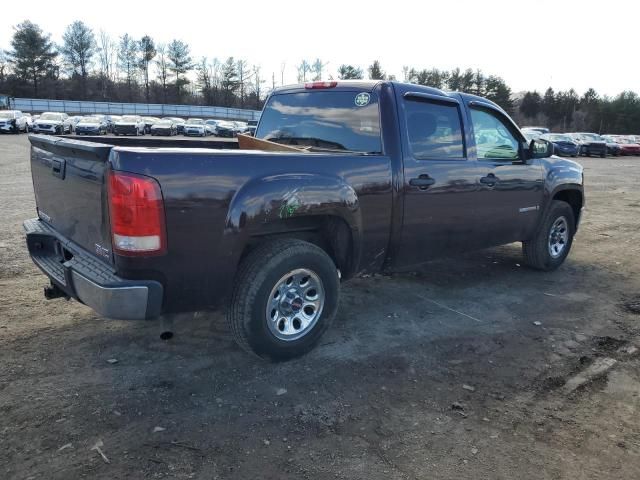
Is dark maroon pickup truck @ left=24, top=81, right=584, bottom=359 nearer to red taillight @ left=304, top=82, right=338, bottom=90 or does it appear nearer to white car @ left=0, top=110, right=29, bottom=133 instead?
red taillight @ left=304, top=82, right=338, bottom=90

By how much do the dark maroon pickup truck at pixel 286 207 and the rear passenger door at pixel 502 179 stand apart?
0.06 ft

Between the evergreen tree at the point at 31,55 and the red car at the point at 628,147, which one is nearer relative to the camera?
the red car at the point at 628,147

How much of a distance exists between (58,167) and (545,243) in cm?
523

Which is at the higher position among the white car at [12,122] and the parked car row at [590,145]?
the white car at [12,122]

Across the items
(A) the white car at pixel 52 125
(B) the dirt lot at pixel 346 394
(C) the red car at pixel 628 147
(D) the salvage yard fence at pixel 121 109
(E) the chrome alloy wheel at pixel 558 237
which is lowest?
(B) the dirt lot at pixel 346 394

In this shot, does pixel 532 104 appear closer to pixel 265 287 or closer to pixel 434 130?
pixel 434 130

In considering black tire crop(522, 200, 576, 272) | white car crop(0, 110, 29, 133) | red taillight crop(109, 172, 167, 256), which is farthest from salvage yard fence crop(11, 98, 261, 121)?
red taillight crop(109, 172, 167, 256)

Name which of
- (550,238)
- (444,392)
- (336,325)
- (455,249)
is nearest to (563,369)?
(444,392)

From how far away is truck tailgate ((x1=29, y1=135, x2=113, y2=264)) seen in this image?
298 centimetres

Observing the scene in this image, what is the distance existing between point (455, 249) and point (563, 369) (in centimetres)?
147

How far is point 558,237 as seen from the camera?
20.9 feet

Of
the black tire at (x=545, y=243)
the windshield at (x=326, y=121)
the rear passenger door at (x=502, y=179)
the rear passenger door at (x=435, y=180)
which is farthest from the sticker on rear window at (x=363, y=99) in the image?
the black tire at (x=545, y=243)

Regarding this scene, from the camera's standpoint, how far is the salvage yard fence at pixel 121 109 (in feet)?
192

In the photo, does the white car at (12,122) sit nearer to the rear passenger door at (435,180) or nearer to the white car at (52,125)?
the white car at (52,125)
